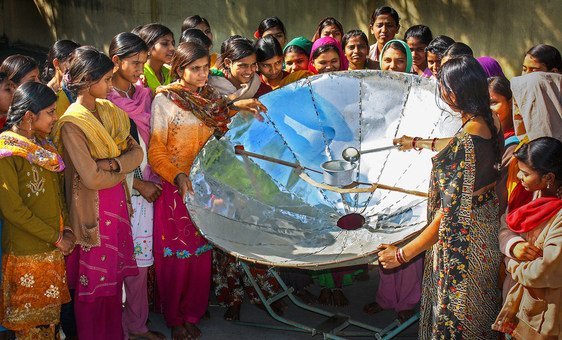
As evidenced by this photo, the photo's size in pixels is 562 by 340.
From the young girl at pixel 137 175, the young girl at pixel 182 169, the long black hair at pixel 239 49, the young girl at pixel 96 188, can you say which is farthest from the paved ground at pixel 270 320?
the long black hair at pixel 239 49

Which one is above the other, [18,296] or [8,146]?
[8,146]

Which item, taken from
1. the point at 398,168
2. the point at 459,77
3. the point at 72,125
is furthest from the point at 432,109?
the point at 72,125

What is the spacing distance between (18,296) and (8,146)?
0.82 m

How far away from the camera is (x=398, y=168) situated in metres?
4.47

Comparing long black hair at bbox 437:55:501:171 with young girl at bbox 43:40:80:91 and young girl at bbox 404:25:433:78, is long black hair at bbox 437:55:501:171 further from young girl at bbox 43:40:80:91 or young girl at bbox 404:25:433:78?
young girl at bbox 43:40:80:91

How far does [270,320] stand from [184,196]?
1.41m

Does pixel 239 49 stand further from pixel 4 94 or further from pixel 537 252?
pixel 537 252

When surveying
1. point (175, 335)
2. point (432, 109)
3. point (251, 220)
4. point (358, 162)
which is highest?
point (432, 109)

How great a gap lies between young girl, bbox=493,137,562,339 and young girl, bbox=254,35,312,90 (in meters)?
2.28

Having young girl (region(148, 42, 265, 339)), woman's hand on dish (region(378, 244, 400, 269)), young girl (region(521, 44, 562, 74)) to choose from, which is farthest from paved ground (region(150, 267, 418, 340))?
young girl (region(521, 44, 562, 74))

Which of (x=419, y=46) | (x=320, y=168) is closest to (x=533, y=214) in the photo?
(x=320, y=168)

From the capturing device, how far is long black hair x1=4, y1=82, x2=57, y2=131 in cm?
370

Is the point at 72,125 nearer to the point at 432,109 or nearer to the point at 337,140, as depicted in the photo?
the point at 337,140

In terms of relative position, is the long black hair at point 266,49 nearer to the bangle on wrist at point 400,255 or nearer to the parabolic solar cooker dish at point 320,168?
the parabolic solar cooker dish at point 320,168
